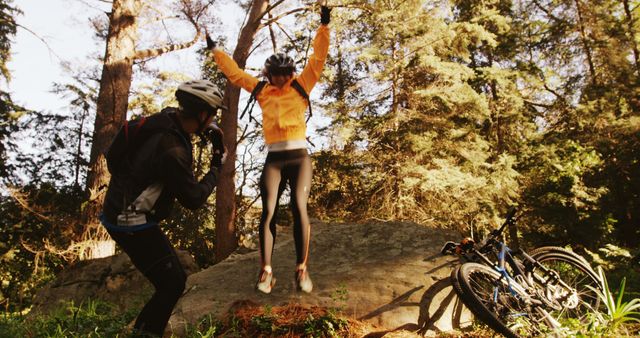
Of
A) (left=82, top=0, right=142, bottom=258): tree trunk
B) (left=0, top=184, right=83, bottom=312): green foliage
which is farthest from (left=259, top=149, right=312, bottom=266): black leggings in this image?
(left=0, top=184, right=83, bottom=312): green foliage

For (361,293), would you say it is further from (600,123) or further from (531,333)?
(600,123)

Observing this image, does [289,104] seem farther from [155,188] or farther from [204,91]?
[155,188]

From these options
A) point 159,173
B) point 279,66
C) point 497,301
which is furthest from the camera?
point 279,66

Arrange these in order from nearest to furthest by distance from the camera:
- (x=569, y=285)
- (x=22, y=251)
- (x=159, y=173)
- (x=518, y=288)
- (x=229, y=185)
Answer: (x=159, y=173)
(x=518, y=288)
(x=569, y=285)
(x=229, y=185)
(x=22, y=251)

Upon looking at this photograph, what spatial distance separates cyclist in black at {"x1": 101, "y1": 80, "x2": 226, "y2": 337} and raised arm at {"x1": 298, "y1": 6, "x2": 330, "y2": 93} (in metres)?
1.50

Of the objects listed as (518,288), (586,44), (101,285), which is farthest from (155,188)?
(586,44)

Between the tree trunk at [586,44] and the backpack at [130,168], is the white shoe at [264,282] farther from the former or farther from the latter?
the tree trunk at [586,44]

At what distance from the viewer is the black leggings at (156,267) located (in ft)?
9.61

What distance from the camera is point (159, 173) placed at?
2.83 meters

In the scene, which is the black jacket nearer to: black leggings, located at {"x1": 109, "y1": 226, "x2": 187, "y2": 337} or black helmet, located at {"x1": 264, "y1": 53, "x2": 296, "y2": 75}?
black leggings, located at {"x1": 109, "y1": 226, "x2": 187, "y2": 337}

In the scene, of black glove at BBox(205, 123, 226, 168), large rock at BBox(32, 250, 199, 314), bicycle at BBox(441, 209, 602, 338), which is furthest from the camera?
large rock at BBox(32, 250, 199, 314)

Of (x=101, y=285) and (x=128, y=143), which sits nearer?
(x=128, y=143)

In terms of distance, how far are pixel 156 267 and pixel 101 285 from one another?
505 cm

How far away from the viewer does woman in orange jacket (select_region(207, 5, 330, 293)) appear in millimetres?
4145
